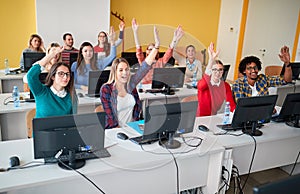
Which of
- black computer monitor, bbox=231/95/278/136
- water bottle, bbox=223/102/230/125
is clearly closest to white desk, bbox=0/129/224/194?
black computer monitor, bbox=231/95/278/136

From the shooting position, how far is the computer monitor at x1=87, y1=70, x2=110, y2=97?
228 cm

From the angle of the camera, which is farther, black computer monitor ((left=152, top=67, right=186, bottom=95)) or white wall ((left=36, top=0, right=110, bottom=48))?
white wall ((left=36, top=0, right=110, bottom=48))

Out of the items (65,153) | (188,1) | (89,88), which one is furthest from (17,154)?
(188,1)

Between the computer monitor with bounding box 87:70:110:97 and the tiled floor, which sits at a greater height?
the computer monitor with bounding box 87:70:110:97

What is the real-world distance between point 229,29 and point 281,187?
6.73 metres

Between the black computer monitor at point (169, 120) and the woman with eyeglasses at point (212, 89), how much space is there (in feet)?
0.61

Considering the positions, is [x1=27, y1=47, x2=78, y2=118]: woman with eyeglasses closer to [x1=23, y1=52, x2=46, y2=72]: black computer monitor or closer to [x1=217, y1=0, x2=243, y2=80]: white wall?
[x1=23, y1=52, x2=46, y2=72]: black computer monitor

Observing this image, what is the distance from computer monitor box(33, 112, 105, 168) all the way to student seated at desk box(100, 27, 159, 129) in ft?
1.58

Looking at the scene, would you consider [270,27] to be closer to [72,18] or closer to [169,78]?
[72,18]

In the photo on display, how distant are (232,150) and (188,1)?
541 centimetres

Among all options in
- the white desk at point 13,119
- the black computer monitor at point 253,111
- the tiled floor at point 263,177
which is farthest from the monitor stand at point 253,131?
the white desk at point 13,119

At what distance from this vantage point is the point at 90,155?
190 centimetres

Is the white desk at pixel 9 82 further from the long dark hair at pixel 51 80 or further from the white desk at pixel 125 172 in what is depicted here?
the white desk at pixel 125 172

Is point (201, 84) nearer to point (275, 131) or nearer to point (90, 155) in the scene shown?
point (275, 131)
